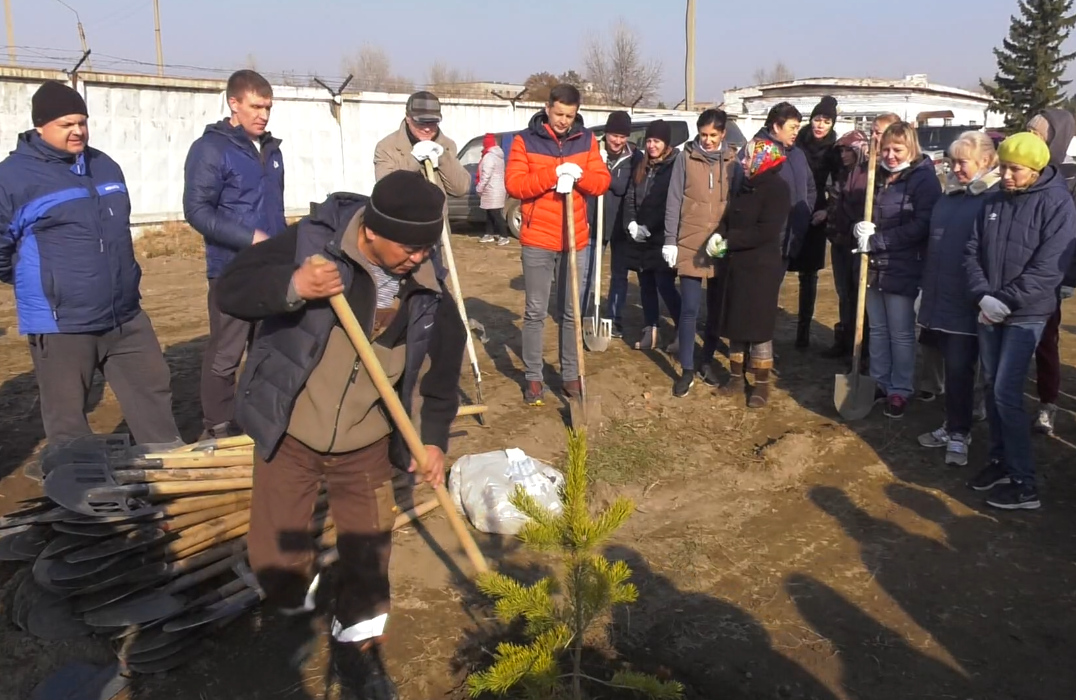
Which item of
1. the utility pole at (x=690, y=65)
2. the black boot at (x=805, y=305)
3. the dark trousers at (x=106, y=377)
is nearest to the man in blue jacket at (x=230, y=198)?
the dark trousers at (x=106, y=377)

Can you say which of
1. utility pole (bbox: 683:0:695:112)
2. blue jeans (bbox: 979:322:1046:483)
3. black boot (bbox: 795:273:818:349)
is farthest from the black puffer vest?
utility pole (bbox: 683:0:695:112)

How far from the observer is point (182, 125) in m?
14.0

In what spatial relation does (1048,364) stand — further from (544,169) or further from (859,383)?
(544,169)

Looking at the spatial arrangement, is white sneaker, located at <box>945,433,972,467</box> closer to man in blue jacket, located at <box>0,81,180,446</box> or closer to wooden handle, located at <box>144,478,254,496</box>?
wooden handle, located at <box>144,478,254,496</box>

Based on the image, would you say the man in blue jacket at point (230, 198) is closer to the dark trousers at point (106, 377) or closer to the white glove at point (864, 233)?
the dark trousers at point (106, 377)

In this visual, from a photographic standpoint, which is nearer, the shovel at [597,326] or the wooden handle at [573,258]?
the wooden handle at [573,258]

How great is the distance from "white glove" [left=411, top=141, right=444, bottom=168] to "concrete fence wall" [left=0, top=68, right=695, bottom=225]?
915 centimetres

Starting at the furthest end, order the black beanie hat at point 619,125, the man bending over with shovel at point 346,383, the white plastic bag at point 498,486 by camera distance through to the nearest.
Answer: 1. the black beanie hat at point 619,125
2. the white plastic bag at point 498,486
3. the man bending over with shovel at point 346,383

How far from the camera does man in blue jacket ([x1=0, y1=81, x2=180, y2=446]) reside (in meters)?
3.88

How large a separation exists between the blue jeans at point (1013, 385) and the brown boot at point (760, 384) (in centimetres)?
165

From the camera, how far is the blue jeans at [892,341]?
5520mm

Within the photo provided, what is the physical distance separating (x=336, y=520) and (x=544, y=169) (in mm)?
3098

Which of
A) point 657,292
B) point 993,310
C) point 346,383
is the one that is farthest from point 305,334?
point 657,292

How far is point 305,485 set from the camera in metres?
2.98
